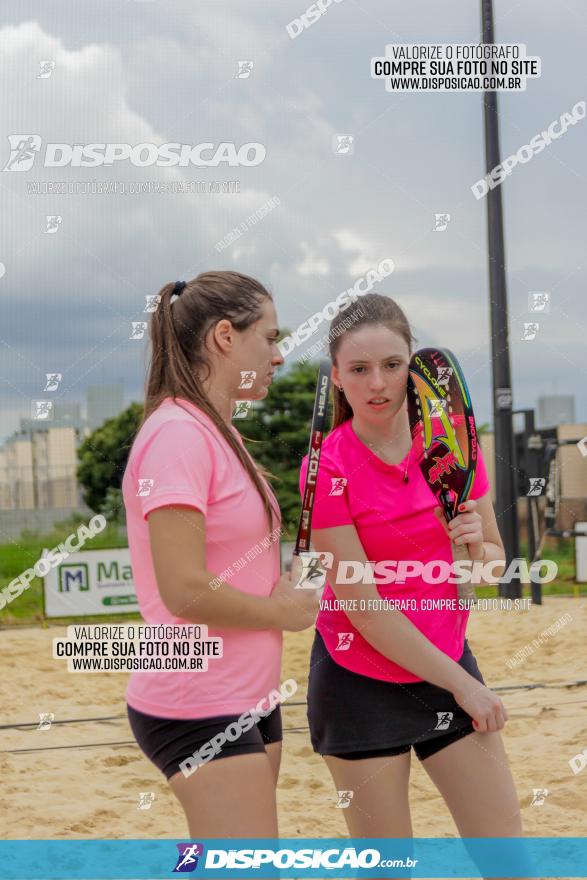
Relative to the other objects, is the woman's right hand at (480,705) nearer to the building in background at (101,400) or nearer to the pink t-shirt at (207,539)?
the pink t-shirt at (207,539)

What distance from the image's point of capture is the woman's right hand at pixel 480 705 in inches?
66.4

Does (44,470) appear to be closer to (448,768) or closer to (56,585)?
(56,585)

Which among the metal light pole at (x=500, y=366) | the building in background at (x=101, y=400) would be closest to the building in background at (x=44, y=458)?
the building in background at (x=101, y=400)

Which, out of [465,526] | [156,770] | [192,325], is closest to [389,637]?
[465,526]

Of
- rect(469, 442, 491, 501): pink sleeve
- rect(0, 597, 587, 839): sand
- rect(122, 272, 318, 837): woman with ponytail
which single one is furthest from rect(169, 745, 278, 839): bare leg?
rect(0, 597, 587, 839): sand

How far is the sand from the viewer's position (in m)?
3.31

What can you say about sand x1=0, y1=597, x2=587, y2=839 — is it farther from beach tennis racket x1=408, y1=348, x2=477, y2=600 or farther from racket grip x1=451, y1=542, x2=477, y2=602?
beach tennis racket x1=408, y1=348, x2=477, y2=600

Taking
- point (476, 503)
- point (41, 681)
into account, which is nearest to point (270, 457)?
point (41, 681)

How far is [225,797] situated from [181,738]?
11 cm

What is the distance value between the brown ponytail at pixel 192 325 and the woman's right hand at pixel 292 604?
0.12 metres

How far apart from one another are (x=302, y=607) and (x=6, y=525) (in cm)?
576

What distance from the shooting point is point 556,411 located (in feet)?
30.1

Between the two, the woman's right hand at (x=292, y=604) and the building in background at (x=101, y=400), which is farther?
the building in background at (x=101, y=400)

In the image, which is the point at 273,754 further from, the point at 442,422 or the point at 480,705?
the point at 442,422
